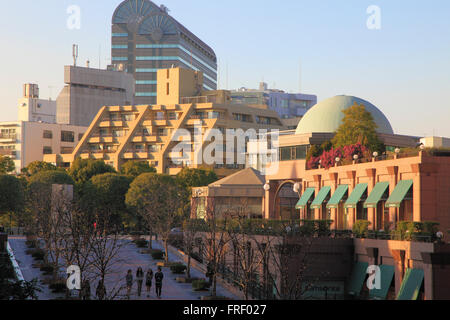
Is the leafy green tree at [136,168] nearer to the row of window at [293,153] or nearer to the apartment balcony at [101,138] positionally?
the apartment balcony at [101,138]

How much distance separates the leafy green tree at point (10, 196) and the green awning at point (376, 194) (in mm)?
57062

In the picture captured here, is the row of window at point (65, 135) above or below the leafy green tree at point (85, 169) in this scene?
above

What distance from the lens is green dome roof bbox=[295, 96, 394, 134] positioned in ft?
257

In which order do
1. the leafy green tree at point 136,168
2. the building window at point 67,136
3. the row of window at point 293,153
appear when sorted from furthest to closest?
the building window at point 67,136 → the leafy green tree at point 136,168 → the row of window at point 293,153

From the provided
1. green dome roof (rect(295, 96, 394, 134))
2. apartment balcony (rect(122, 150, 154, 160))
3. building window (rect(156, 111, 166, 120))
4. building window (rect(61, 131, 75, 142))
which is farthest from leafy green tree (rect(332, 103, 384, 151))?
building window (rect(61, 131, 75, 142))

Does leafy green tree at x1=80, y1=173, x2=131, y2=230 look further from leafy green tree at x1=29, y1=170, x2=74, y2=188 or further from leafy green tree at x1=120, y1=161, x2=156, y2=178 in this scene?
leafy green tree at x1=120, y1=161, x2=156, y2=178

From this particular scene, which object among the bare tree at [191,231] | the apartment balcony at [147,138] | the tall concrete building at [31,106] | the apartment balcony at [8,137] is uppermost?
the tall concrete building at [31,106]

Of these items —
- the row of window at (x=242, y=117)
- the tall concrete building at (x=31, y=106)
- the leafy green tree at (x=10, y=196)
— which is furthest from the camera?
the tall concrete building at (x=31, y=106)

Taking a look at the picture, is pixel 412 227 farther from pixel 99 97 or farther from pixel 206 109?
pixel 99 97

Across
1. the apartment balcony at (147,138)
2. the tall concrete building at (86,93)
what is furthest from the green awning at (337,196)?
the tall concrete building at (86,93)

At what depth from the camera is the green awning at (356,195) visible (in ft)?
192

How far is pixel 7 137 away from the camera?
17125 cm

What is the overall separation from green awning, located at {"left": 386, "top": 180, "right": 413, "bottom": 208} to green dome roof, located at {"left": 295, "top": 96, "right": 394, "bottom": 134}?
2444 cm

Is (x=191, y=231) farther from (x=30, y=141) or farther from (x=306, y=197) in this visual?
(x=30, y=141)
